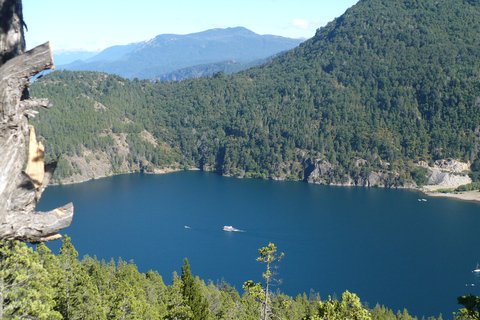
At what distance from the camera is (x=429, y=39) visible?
13662cm

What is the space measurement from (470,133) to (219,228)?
3158 inches

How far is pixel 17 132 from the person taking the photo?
13.2ft

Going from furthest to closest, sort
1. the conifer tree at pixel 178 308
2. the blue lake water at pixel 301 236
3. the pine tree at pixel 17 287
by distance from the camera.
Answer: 1. the blue lake water at pixel 301 236
2. the conifer tree at pixel 178 308
3. the pine tree at pixel 17 287

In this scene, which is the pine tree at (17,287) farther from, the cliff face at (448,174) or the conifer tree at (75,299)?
the cliff face at (448,174)

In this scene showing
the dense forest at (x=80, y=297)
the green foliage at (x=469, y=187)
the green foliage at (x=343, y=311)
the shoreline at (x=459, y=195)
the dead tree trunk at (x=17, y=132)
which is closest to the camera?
the dead tree trunk at (x=17, y=132)

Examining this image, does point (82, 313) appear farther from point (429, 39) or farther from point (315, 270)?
point (429, 39)

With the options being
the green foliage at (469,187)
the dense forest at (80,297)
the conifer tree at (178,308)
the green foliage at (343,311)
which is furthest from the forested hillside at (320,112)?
the green foliage at (343,311)

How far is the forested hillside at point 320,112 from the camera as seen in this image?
116 meters

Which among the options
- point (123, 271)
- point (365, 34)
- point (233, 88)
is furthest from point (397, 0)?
point (123, 271)

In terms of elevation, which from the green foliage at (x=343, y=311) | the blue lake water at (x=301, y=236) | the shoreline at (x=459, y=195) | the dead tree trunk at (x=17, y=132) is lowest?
the shoreline at (x=459, y=195)

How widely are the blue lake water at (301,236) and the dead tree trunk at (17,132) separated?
43943mm

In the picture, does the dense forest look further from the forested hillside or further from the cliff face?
the forested hillside

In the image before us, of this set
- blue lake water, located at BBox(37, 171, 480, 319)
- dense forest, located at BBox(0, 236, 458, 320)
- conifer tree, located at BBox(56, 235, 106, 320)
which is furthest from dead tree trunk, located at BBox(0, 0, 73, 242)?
blue lake water, located at BBox(37, 171, 480, 319)

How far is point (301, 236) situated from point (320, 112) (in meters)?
74.3
